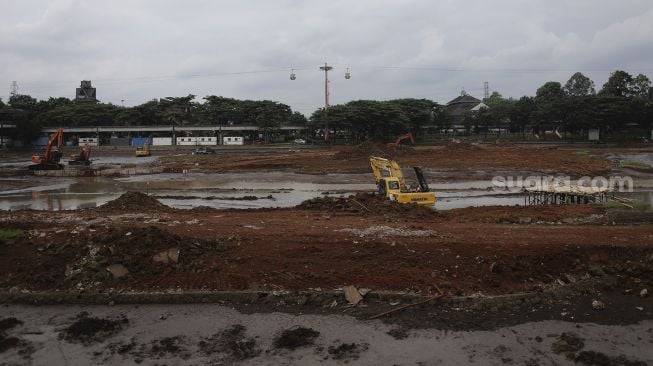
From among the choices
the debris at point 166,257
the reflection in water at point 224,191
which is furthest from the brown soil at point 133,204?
the debris at point 166,257

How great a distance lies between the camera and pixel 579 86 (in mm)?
100688

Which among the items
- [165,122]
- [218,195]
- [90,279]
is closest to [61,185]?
[218,195]

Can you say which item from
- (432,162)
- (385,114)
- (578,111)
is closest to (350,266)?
(432,162)

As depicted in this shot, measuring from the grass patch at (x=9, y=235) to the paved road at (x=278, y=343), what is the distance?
3744 mm

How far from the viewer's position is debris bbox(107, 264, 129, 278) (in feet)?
35.9

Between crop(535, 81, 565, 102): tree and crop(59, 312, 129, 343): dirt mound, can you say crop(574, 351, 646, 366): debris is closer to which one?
crop(59, 312, 129, 343): dirt mound

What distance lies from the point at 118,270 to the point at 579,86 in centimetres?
10753

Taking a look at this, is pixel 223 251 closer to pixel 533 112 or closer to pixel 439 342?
pixel 439 342

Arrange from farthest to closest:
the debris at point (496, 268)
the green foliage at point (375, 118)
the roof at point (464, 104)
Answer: the roof at point (464, 104) → the green foliage at point (375, 118) → the debris at point (496, 268)

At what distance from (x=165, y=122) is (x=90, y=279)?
84.8m

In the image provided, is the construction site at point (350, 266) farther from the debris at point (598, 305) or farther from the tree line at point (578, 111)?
the tree line at point (578, 111)

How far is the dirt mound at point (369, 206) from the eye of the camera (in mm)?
18656

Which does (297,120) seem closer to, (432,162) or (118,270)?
(432,162)

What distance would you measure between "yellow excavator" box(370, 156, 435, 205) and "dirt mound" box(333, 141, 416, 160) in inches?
972
